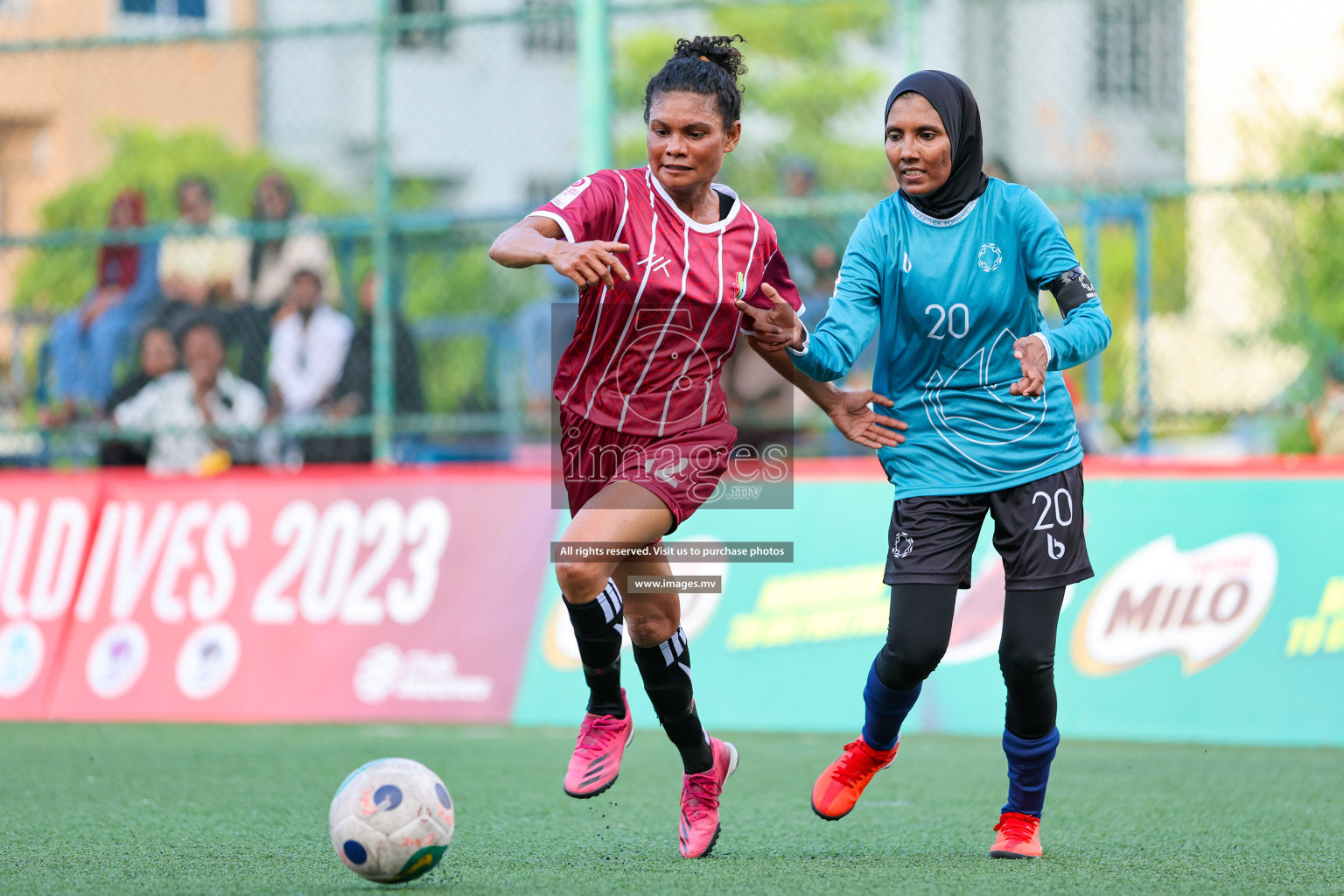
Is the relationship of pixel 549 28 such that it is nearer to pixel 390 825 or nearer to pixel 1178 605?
pixel 1178 605

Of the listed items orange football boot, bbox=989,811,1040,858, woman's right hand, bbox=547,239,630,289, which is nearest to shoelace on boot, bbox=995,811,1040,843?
orange football boot, bbox=989,811,1040,858

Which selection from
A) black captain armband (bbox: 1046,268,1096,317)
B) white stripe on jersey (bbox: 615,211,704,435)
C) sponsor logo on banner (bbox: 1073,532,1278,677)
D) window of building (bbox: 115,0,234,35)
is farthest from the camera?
window of building (bbox: 115,0,234,35)

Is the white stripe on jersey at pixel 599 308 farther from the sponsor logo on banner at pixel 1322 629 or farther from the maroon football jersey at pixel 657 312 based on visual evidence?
the sponsor logo on banner at pixel 1322 629

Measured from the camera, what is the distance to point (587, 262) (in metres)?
4.08

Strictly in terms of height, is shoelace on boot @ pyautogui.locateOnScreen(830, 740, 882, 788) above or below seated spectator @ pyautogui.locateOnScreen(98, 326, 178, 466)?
below

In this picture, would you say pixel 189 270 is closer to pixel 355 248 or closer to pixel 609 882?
pixel 355 248

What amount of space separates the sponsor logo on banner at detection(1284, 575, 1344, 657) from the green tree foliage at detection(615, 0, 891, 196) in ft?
37.8

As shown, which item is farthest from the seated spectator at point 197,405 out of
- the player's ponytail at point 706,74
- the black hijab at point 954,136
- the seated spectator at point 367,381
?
the black hijab at point 954,136

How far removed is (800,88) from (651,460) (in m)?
19.7

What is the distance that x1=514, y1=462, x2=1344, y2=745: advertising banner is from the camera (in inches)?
275

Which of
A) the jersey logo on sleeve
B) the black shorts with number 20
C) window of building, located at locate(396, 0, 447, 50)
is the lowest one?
the black shorts with number 20

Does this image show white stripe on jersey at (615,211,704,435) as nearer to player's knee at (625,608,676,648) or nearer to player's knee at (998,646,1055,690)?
player's knee at (625,608,676,648)

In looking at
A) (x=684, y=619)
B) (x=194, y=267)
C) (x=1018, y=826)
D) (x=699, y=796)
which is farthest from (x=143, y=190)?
(x=1018, y=826)

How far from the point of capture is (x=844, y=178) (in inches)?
678
